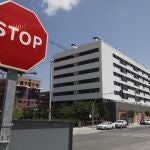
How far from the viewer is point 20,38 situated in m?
2.34

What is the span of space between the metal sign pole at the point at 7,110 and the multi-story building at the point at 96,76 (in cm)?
6261

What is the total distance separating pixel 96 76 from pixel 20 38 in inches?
2696

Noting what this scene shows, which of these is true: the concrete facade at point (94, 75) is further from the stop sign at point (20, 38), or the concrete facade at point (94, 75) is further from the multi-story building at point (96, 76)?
the stop sign at point (20, 38)

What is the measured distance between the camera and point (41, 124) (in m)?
2.63

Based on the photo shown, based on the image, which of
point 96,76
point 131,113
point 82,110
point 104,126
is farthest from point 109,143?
point 131,113

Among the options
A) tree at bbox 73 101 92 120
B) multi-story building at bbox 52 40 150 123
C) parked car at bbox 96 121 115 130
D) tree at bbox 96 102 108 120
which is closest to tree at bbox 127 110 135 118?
multi-story building at bbox 52 40 150 123

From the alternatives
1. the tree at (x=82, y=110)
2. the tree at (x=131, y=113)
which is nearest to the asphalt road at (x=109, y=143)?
the tree at (x=82, y=110)

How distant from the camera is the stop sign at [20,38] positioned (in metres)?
2.25

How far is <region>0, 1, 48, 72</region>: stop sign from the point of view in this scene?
2.25 m

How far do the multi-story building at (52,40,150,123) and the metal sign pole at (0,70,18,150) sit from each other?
62.6 metres

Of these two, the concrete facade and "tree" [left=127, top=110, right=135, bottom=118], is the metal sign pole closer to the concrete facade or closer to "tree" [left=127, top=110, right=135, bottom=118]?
the concrete facade

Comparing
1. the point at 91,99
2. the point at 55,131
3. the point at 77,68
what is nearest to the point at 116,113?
the point at 91,99

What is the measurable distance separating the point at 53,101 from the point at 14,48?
80962 mm

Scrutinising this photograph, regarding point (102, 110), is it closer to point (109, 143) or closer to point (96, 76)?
point (96, 76)
